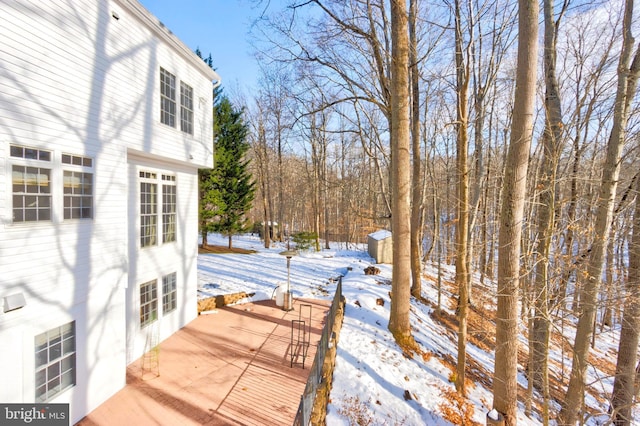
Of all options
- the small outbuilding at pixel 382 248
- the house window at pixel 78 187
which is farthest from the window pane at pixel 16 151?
the small outbuilding at pixel 382 248

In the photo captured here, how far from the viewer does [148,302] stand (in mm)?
7066

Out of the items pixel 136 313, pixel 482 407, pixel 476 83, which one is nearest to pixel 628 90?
pixel 476 83

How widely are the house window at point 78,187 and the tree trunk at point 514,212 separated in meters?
7.08

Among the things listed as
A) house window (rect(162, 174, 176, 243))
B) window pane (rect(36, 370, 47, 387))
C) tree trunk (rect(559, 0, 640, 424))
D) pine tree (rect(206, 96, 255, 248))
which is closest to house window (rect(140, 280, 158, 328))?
house window (rect(162, 174, 176, 243))

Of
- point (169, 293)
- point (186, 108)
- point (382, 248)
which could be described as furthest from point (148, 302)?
point (382, 248)

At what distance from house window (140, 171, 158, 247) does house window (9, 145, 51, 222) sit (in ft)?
8.10

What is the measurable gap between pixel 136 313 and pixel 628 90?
11145mm

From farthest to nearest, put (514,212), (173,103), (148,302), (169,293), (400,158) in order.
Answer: (169,293) < (173,103) < (400,158) < (148,302) < (514,212)

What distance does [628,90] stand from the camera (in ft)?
18.9

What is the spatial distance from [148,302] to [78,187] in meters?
3.30

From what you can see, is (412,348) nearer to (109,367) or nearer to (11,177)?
(109,367)

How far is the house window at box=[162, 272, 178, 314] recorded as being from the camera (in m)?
7.64

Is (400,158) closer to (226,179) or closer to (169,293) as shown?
(169,293)

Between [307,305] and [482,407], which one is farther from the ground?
[307,305]
